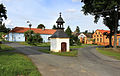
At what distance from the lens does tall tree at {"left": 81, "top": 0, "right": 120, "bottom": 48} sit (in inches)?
896

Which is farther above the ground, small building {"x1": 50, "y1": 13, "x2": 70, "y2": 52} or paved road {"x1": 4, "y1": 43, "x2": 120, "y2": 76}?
small building {"x1": 50, "y1": 13, "x2": 70, "y2": 52}

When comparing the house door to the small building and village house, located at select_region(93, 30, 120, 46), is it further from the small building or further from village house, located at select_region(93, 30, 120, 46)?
village house, located at select_region(93, 30, 120, 46)

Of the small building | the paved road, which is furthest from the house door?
the paved road

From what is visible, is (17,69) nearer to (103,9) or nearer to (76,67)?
(76,67)

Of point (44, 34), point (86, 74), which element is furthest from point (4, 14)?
point (86, 74)

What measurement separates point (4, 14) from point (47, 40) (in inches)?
1005

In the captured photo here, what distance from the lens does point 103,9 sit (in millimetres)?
25734

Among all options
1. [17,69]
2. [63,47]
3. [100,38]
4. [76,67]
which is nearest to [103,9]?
[63,47]

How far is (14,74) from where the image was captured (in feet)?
23.6

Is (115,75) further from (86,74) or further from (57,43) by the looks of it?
(57,43)

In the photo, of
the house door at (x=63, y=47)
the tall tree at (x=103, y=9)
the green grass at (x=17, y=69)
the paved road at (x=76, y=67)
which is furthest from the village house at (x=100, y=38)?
the green grass at (x=17, y=69)

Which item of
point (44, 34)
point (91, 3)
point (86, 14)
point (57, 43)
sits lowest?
point (57, 43)

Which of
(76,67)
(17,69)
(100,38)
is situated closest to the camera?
(17,69)

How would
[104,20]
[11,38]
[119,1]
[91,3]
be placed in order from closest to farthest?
1. [119,1]
2. [91,3]
3. [104,20]
4. [11,38]
